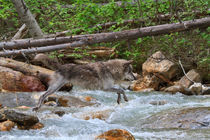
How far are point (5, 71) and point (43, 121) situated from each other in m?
5.00

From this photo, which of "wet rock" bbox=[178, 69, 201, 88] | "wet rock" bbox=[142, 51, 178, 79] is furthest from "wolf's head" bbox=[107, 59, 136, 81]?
"wet rock" bbox=[178, 69, 201, 88]

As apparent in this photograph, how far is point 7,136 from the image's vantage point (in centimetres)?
509

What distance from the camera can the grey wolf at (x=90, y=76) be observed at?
7957 mm

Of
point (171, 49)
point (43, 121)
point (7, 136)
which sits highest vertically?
point (7, 136)

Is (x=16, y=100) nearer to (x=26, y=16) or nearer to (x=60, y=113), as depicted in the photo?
(x=60, y=113)

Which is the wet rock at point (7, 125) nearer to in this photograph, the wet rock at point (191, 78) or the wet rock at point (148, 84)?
the wet rock at point (148, 84)

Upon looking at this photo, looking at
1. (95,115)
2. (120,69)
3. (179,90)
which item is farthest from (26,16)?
(179,90)

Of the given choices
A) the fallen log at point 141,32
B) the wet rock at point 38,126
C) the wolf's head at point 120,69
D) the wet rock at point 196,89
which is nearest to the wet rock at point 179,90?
the wet rock at point 196,89

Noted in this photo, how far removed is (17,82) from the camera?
33.9 feet

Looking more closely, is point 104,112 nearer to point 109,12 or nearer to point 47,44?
point 47,44

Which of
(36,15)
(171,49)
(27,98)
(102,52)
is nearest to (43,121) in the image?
(27,98)

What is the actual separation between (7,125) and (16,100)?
3.23 metres

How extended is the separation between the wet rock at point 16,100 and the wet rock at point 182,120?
169 inches

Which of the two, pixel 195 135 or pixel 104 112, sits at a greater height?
pixel 195 135
